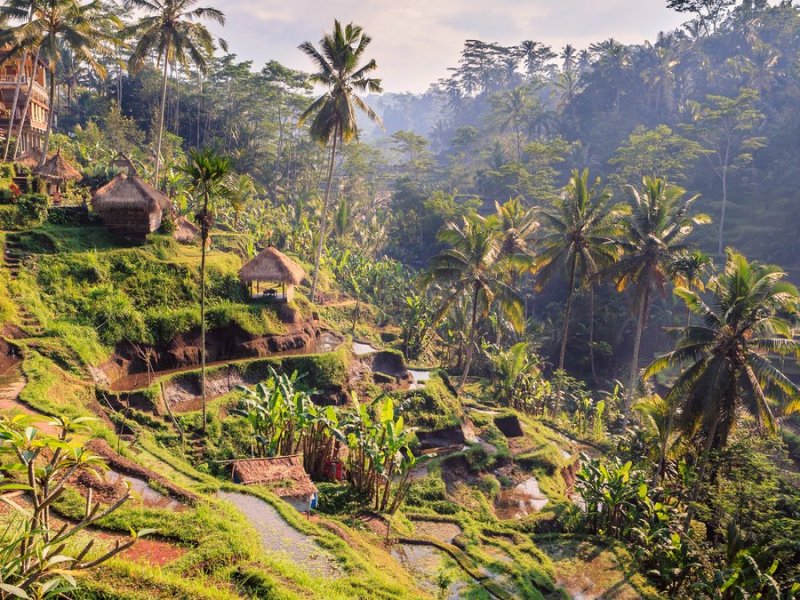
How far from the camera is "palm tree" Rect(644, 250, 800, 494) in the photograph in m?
16.6

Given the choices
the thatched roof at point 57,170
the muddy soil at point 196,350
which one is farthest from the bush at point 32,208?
the muddy soil at point 196,350

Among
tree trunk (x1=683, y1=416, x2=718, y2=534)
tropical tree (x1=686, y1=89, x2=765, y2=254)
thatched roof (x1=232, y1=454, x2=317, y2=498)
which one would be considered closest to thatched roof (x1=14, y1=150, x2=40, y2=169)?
thatched roof (x1=232, y1=454, x2=317, y2=498)

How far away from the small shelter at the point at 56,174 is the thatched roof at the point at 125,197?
4.74 metres

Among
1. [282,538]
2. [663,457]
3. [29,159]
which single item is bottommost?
[663,457]

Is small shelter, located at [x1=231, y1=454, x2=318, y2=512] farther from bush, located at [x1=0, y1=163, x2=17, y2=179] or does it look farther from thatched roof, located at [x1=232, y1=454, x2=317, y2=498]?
bush, located at [x1=0, y1=163, x2=17, y2=179]

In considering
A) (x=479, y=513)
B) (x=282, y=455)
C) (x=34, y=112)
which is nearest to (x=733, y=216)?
(x=479, y=513)

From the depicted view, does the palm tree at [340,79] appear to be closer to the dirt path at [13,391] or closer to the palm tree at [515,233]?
the palm tree at [515,233]

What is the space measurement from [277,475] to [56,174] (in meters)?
21.2

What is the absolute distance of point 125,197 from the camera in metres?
24.3

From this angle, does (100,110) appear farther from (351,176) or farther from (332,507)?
(332,507)

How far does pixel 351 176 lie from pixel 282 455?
A: 2302 inches

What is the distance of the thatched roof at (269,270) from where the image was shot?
2483 cm

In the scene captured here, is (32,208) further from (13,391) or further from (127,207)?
(13,391)

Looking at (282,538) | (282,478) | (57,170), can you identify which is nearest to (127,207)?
(57,170)
